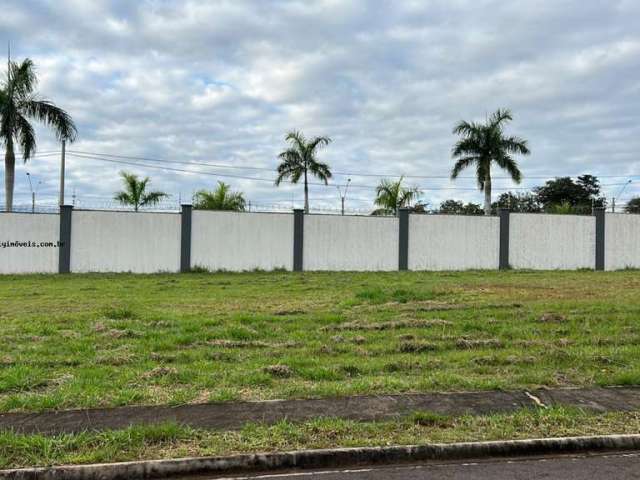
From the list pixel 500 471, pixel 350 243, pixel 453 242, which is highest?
pixel 453 242

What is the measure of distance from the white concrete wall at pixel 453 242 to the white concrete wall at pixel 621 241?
20.2 ft

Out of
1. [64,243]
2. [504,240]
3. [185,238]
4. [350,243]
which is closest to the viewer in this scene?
[64,243]

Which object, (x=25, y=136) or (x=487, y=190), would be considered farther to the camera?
(x=487, y=190)

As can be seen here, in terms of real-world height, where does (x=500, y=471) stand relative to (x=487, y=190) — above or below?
below

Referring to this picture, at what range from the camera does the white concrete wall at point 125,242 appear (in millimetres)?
24219

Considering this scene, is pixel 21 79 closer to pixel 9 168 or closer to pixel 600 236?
pixel 9 168

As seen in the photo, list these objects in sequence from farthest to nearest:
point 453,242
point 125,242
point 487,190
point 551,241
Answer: point 487,190 < point 551,241 < point 453,242 < point 125,242

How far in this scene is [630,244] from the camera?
3059 centimetres

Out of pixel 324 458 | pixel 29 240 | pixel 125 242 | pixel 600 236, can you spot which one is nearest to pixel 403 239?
pixel 600 236

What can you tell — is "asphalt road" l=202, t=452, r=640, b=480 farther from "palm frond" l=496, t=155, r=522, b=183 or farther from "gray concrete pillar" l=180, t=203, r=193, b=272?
"palm frond" l=496, t=155, r=522, b=183

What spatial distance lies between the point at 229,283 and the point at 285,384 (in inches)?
554

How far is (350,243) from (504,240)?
26.0 feet

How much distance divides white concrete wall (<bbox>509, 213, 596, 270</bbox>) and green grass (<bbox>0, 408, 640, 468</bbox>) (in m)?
24.7

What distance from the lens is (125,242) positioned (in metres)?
24.9
